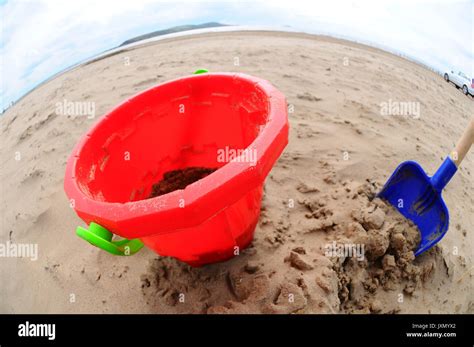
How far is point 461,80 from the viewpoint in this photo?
2.43m

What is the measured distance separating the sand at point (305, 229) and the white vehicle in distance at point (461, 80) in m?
0.05

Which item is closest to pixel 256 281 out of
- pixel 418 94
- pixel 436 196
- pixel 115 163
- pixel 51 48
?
pixel 115 163

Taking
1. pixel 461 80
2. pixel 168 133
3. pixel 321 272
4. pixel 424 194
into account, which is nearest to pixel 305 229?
pixel 321 272

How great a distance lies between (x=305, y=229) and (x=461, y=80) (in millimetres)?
1955

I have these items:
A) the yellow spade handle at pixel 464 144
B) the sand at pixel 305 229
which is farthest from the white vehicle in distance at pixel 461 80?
the yellow spade handle at pixel 464 144

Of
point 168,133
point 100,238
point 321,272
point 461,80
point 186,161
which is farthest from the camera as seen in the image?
point 461,80

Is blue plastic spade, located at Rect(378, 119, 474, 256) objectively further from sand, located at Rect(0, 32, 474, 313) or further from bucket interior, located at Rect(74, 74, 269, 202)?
bucket interior, located at Rect(74, 74, 269, 202)

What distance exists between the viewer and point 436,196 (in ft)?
4.17

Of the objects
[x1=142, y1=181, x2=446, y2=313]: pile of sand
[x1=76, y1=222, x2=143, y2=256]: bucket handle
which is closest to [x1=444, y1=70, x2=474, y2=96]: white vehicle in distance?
[x1=142, y1=181, x2=446, y2=313]: pile of sand

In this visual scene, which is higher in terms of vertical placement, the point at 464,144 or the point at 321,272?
the point at 464,144

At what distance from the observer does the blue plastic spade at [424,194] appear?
123 cm

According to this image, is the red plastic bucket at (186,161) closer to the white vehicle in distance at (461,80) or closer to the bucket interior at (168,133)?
the bucket interior at (168,133)

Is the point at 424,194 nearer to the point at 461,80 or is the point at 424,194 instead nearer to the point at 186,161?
the point at 186,161

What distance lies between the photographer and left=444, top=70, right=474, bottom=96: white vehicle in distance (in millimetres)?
2376
